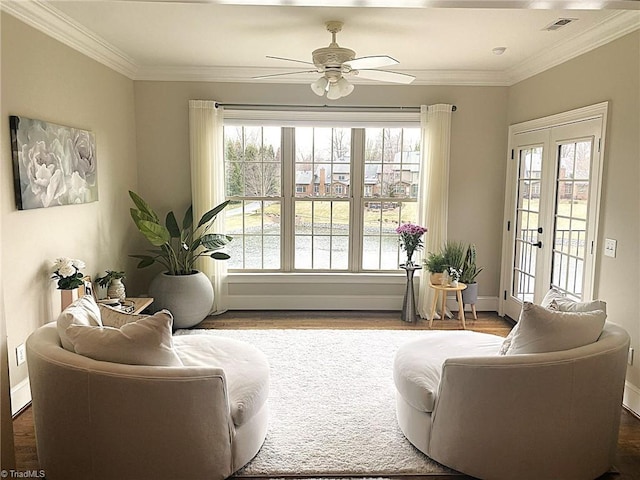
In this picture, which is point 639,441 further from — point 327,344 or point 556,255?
point 327,344

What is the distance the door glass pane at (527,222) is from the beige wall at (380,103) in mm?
350

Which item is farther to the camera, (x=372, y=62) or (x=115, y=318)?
(x=372, y=62)

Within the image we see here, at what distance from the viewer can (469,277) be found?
16.6 feet

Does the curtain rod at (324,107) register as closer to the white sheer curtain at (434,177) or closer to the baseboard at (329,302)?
the white sheer curtain at (434,177)

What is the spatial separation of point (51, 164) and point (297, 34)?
2131mm

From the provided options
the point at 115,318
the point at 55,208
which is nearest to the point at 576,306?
the point at 115,318

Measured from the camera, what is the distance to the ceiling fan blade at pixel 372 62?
3123 mm

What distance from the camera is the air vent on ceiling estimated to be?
11.0 ft

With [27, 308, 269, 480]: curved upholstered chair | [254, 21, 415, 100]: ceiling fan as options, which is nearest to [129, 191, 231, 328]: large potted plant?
[254, 21, 415, 100]: ceiling fan

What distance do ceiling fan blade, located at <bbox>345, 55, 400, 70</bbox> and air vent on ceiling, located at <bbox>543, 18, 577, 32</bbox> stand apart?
1304 mm

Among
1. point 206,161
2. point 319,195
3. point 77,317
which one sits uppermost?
point 206,161

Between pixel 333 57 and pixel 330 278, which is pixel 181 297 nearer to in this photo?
pixel 330 278

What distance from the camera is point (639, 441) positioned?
2818 mm

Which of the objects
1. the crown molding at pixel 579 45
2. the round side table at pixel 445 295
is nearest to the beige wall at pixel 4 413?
the round side table at pixel 445 295
